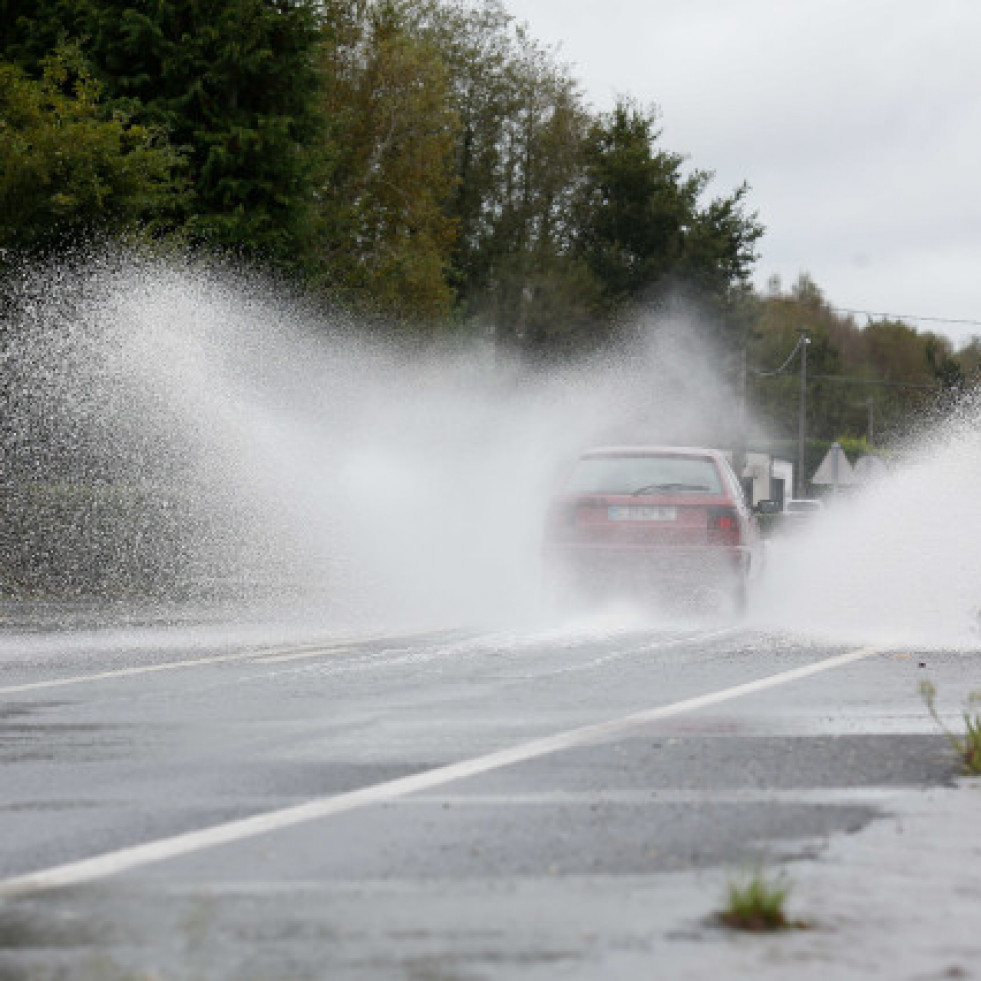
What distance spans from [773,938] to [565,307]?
59.6 metres

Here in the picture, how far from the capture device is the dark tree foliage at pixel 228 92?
133ft

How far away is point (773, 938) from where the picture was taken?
5.02 meters

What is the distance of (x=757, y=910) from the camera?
517cm

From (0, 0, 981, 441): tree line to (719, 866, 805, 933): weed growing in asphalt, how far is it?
21346 mm

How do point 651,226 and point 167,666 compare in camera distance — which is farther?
point 651,226

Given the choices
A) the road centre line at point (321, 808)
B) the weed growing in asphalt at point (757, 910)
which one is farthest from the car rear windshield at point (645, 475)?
the weed growing in asphalt at point (757, 910)

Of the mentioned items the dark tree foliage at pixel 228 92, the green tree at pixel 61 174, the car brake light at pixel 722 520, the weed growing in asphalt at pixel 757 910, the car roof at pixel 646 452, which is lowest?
the weed growing in asphalt at pixel 757 910

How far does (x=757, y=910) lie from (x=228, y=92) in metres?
37.7

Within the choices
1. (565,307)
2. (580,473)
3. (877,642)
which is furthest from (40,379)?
(565,307)

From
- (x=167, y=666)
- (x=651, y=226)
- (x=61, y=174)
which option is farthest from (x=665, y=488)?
(x=651, y=226)

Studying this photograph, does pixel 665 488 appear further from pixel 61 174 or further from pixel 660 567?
pixel 61 174

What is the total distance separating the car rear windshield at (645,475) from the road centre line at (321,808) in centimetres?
781

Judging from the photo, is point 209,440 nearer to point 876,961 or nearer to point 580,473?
point 580,473

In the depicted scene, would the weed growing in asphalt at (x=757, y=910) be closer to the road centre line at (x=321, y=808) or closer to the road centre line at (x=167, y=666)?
the road centre line at (x=321, y=808)
